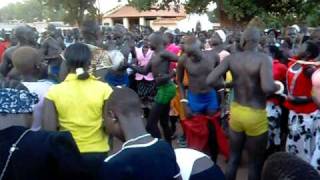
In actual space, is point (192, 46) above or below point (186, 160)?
above

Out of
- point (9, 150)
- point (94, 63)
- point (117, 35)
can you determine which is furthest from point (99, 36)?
point (117, 35)

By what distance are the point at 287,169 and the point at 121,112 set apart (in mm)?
1081

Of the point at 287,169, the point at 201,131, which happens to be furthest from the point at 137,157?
the point at 201,131

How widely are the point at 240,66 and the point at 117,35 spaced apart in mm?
5493

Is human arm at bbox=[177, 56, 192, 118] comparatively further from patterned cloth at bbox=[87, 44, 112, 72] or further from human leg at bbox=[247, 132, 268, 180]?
human leg at bbox=[247, 132, 268, 180]

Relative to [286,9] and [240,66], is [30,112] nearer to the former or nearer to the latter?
[240,66]

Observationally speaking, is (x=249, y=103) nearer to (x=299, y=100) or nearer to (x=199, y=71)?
(x=299, y=100)

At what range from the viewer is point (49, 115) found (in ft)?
11.3

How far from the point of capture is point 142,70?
22.9 ft

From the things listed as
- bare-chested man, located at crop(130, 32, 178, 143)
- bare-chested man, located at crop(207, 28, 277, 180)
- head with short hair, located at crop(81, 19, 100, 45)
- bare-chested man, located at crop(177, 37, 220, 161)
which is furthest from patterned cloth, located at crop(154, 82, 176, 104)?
bare-chested man, located at crop(207, 28, 277, 180)

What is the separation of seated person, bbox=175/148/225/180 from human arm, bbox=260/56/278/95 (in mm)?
2013

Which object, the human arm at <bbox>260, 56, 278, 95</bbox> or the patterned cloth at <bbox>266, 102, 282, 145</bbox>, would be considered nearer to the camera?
the human arm at <bbox>260, 56, 278, 95</bbox>

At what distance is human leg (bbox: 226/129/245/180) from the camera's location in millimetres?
4664

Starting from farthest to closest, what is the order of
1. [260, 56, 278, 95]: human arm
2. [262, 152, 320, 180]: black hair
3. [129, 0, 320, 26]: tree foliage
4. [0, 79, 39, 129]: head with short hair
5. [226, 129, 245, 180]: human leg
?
1. [129, 0, 320, 26]: tree foliage
2. [226, 129, 245, 180]: human leg
3. [260, 56, 278, 95]: human arm
4. [0, 79, 39, 129]: head with short hair
5. [262, 152, 320, 180]: black hair
